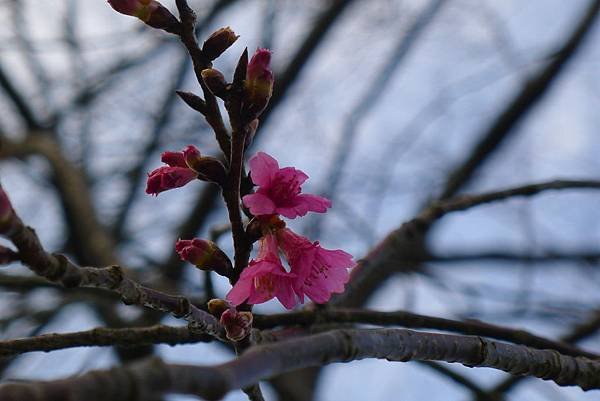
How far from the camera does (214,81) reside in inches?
39.9

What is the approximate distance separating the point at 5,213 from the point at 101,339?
482mm

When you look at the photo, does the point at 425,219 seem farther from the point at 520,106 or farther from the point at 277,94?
the point at 520,106

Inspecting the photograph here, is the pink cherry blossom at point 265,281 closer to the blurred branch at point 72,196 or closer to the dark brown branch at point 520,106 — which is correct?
the blurred branch at point 72,196

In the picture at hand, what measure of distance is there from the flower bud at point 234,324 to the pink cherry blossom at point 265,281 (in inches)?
1.6

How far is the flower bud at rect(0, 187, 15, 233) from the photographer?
0.70m

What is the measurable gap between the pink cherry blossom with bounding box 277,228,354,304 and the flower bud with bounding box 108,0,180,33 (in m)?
0.37

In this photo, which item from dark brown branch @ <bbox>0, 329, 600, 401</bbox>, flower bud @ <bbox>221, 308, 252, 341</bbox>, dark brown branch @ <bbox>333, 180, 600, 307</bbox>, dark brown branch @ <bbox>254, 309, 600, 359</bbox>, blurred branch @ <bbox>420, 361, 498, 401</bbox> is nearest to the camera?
dark brown branch @ <bbox>0, 329, 600, 401</bbox>

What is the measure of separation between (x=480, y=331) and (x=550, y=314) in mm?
2682

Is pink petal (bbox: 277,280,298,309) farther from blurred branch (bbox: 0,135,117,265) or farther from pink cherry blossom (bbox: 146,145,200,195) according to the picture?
blurred branch (bbox: 0,135,117,265)

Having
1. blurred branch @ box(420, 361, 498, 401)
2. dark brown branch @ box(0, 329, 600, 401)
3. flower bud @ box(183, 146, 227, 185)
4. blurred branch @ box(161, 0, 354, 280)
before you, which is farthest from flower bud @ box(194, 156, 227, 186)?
blurred branch @ box(161, 0, 354, 280)

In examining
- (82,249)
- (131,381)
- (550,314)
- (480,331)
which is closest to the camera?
(131,381)

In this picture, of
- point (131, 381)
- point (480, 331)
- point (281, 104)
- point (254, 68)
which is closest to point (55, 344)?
point (254, 68)

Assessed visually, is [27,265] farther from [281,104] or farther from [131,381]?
[281,104]

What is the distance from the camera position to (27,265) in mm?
756
